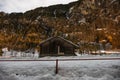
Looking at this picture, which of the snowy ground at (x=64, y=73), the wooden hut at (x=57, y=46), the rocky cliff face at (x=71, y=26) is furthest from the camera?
the rocky cliff face at (x=71, y=26)

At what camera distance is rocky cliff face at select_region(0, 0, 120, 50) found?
120 meters

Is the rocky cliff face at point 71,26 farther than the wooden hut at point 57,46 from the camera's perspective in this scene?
Yes

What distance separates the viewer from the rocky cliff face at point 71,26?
120 metres

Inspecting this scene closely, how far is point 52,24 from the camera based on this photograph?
147625 mm

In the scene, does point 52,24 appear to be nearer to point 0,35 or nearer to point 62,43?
point 0,35

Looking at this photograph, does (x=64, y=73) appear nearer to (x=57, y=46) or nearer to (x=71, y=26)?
(x=57, y=46)

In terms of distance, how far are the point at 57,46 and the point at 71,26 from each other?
10229 centimetres

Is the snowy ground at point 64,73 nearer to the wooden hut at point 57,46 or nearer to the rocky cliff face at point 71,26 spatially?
Answer: the wooden hut at point 57,46

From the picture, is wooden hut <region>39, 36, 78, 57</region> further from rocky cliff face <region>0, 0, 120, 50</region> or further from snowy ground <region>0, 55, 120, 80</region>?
rocky cliff face <region>0, 0, 120, 50</region>

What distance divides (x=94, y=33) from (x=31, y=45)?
35.3 metres

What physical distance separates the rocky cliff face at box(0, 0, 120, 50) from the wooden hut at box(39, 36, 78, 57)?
5612 cm

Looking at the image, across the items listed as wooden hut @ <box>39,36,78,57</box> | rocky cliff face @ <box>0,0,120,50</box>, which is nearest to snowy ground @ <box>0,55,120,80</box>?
wooden hut @ <box>39,36,78,57</box>

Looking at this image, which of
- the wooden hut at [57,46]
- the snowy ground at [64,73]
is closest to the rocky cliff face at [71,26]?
the wooden hut at [57,46]

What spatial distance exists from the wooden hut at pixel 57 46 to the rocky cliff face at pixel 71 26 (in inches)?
2210
